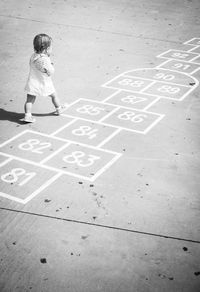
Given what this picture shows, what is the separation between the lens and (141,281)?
379cm

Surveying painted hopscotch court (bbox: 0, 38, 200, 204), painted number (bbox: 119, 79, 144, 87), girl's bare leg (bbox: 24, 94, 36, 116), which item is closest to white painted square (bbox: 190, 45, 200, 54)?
painted hopscotch court (bbox: 0, 38, 200, 204)

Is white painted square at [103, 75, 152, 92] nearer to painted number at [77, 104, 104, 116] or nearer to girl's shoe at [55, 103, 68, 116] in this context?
painted number at [77, 104, 104, 116]

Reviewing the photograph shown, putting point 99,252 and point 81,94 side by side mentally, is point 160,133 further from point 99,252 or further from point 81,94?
point 99,252

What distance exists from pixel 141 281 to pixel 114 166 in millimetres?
2114

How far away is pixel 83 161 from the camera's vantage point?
5750 mm

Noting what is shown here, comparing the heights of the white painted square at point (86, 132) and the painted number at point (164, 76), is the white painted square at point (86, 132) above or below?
below

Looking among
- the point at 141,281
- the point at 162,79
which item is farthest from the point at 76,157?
the point at 162,79

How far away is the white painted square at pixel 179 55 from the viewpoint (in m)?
10.1

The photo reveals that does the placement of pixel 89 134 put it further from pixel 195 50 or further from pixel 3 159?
pixel 195 50

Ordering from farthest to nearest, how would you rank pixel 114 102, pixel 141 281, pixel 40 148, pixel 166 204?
pixel 114 102
pixel 40 148
pixel 166 204
pixel 141 281

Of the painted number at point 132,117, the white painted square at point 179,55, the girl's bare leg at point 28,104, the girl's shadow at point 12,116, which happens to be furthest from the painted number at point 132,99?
the white painted square at point 179,55

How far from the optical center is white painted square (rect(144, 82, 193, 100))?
8.06 meters

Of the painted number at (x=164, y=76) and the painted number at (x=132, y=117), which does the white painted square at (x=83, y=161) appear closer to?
the painted number at (x=132, y=117)

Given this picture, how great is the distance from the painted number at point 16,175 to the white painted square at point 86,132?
1116mm
